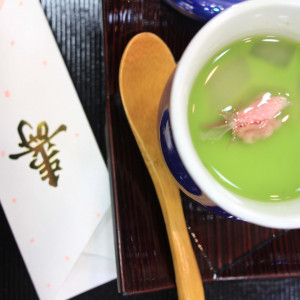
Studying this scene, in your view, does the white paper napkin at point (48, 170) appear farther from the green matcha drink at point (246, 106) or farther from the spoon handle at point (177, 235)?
the green matcha drink at point (246, 106)

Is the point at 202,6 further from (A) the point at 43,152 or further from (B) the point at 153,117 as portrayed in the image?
(A) the point at 43,152

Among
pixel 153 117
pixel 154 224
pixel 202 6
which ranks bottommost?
pixel 154 224

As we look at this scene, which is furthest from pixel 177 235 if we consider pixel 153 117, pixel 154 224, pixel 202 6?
pixel 202 6

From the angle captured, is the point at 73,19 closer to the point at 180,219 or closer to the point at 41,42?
the point at 41,42

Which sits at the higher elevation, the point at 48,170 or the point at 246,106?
the point at 246,106

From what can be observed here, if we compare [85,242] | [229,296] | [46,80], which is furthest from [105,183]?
[229,296]

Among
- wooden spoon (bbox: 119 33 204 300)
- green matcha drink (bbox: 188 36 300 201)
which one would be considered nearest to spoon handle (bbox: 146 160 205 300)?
wooden spoon (bbox: 119 33 204 300)

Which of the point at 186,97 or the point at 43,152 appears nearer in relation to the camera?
the point at 186,97
